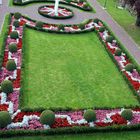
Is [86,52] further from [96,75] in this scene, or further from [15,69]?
[15,69]

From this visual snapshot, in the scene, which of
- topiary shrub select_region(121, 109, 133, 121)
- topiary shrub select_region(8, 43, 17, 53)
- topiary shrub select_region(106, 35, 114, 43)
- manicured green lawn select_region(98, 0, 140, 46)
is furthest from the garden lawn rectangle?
manicured green lawn select_region(98, 0, 140, 46)

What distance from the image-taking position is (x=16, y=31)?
32531 mm

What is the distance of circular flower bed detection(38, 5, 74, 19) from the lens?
41250 mm

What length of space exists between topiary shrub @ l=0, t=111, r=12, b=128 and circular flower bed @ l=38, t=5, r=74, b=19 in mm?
23135

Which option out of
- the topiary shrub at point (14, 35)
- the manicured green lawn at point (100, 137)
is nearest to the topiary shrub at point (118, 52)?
the topiary shrub at point (14, 35)

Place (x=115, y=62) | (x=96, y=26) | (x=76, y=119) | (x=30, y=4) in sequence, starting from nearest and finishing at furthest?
(x=76, y=119) → (x=115, y=62) → (x=96, y=26) → (x=30, y=4)

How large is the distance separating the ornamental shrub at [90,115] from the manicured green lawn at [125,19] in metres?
17.1

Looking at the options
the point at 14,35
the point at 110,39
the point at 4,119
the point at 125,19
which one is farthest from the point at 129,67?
the point at 125,19

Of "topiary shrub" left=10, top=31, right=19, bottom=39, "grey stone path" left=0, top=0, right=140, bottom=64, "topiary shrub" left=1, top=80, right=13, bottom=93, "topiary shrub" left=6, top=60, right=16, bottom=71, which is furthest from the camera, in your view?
"grey stone path" left=0, top=0, right=140, bottom=64

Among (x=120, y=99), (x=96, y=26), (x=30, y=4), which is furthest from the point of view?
(x=30, y=4)

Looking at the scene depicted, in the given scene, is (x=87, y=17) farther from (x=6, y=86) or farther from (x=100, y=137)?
(x=100, y=137)

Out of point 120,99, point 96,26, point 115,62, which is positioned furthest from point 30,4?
point 120,99

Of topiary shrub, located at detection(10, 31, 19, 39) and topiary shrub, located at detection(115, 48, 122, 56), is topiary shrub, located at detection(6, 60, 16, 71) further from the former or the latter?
topiary shrub, located at detection(115, 48, 122, 56)

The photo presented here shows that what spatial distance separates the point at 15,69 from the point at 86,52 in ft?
27.8
